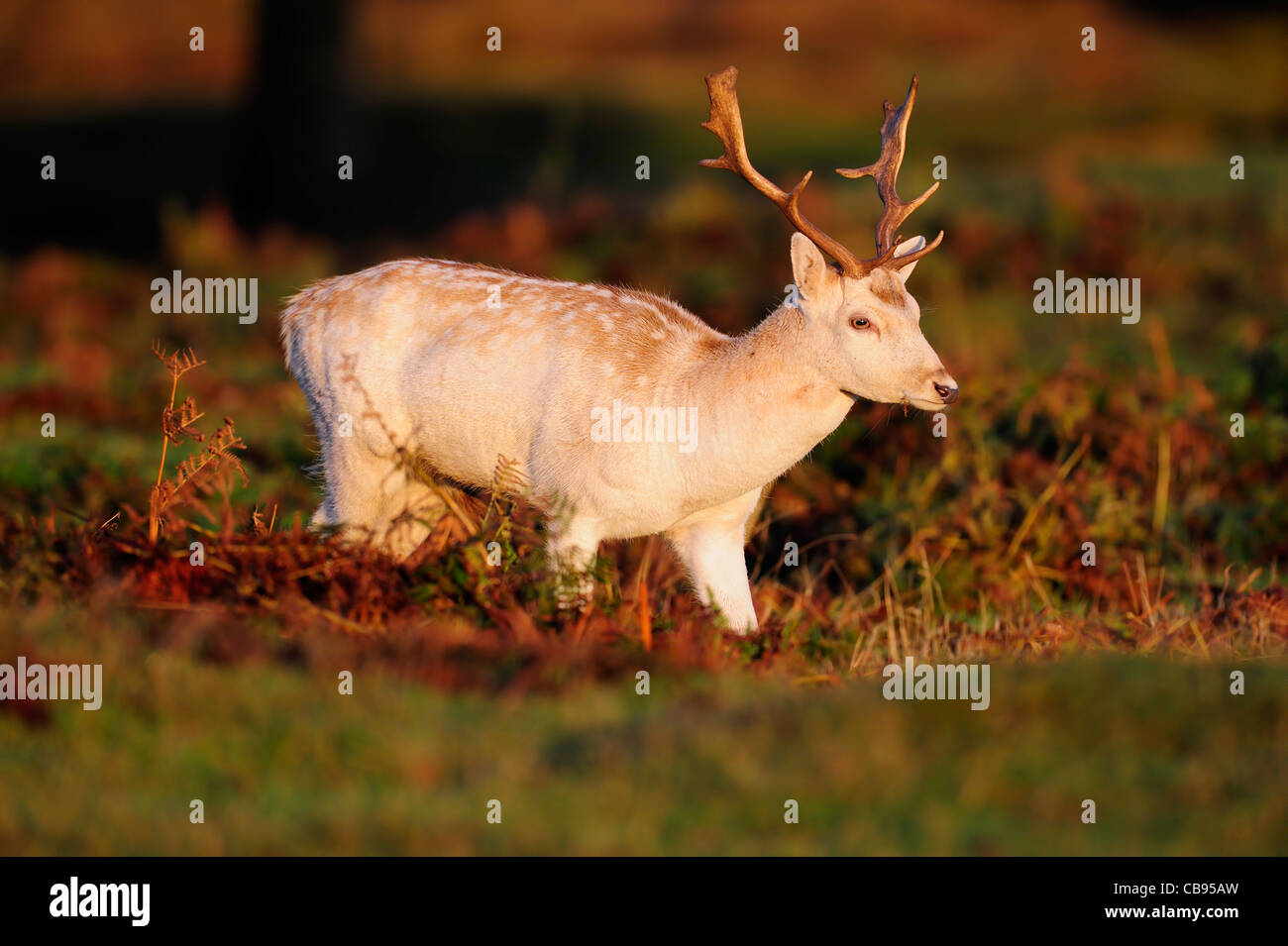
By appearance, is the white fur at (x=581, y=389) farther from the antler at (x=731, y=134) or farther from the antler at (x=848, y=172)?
the antler at (x=731, y=134)

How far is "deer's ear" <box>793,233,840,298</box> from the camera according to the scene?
775cm

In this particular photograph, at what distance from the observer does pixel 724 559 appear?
331 inches

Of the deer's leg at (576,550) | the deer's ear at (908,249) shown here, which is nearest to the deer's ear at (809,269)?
the deer's ear at (908,249)

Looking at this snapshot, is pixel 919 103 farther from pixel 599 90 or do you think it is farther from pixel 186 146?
pixel 186 146

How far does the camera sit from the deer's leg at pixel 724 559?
834 cm

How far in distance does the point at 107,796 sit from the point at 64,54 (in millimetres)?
34897

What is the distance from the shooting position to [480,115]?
31.9 m

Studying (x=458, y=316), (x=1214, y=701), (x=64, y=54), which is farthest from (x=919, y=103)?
(x=1214, y=701)

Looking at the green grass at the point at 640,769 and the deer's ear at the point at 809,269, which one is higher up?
the deer's ear at the point at 809,269

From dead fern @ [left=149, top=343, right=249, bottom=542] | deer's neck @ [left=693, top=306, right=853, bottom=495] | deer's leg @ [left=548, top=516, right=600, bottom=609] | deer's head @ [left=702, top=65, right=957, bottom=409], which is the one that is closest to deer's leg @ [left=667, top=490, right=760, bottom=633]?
deer's neck @ [left=693, top=306, right=853, bottom=495]

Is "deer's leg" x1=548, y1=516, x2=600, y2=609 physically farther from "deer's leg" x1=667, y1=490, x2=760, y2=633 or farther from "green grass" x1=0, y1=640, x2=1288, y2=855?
"green grass" x1=0, y1=640, x2=1288, y2=855

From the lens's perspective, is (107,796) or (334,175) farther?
(334,175)

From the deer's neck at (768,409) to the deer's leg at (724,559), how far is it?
384mm

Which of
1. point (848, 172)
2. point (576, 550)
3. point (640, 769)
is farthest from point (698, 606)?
point (640, 769)
